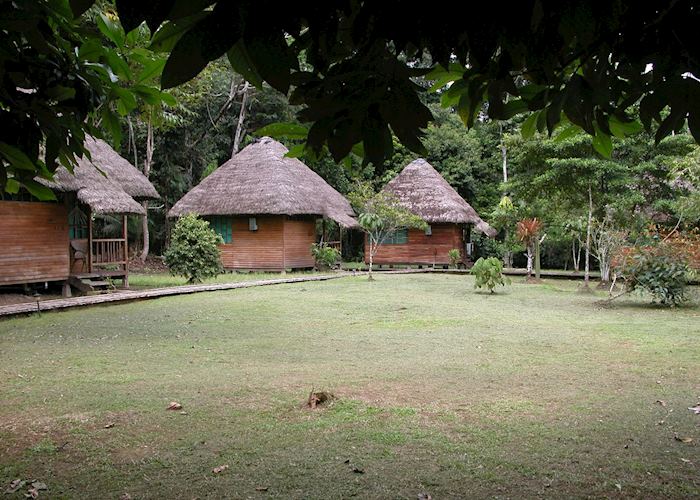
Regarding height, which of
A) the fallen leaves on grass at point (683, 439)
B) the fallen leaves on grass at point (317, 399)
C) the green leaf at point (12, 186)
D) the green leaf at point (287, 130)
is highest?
the green leaf at point (287, 130)

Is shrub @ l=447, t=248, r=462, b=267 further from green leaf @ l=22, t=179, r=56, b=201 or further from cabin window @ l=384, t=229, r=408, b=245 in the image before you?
green leaf @ l=22, t=179, r=56, b=201

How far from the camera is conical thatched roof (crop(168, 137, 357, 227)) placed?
19.7m

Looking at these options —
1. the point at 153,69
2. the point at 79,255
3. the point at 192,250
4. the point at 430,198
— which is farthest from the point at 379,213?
the point at 153,69

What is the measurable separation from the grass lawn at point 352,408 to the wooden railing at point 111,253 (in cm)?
539

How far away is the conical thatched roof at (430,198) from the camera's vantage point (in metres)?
22.2

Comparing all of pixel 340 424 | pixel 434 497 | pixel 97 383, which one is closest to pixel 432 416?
pixel 340 424

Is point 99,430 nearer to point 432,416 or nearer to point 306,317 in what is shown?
point 432,416

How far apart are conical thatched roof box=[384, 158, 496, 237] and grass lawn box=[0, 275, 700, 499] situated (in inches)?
527

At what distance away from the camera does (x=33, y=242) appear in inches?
474

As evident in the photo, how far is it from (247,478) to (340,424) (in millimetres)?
1007

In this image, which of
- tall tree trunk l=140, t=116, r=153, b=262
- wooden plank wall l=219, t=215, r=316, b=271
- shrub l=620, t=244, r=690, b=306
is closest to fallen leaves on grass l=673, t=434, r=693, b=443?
shrub l=620, t=244, r=690, b=306

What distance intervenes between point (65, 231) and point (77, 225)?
942mm

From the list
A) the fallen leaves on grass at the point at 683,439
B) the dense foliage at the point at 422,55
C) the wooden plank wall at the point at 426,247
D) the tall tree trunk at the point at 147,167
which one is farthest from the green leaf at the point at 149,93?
the wooden plank wall at the point at 426,247

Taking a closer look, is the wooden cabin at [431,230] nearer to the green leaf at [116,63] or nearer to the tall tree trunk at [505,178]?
the tall tree trunk at [505,178]
